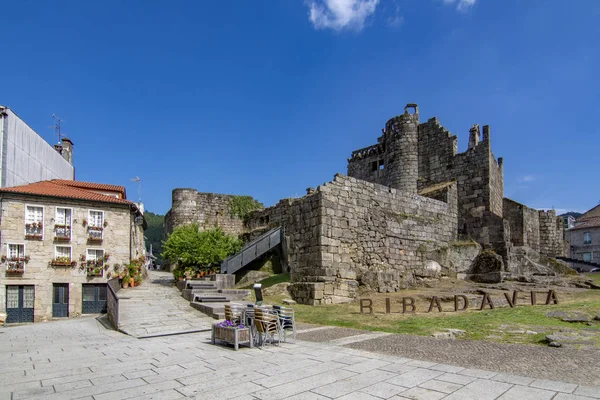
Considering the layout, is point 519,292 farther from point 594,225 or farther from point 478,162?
point 594,225

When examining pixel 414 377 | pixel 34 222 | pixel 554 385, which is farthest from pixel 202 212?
pixel 554 385

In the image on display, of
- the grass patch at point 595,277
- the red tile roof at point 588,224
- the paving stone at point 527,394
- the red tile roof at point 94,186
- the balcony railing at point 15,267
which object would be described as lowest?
the grass patch at point 595,277

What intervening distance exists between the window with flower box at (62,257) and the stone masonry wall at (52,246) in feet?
0.57

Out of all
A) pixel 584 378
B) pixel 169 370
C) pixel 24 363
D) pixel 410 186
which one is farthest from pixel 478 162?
pixel 24 363

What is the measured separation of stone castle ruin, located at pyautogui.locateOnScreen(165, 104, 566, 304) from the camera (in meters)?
15.4

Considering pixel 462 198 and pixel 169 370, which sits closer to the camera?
pixel 169 370

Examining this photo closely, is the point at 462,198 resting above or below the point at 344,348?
above

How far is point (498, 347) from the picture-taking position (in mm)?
7039

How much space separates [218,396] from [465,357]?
4007mm

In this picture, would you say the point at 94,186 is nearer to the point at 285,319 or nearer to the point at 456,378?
the point at 285,319

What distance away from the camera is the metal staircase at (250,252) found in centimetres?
1983

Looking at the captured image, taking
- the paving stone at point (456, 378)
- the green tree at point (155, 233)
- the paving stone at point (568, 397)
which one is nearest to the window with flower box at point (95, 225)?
the paving stone at point (456, 378)

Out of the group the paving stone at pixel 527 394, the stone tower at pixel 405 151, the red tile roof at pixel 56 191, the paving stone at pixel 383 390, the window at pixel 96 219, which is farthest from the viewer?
the stone tower at pixel 405 151

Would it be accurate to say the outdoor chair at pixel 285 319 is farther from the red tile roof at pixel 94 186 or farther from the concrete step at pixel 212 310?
the red tile roof at pixel 94 186
